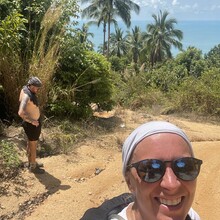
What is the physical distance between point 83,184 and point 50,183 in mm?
485

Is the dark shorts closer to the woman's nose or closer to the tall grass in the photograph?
the tall grass

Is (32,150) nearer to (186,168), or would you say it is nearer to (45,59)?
(45,59)

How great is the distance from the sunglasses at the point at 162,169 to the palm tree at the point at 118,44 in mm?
43972

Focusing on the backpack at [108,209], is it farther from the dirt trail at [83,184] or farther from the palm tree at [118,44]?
the palm tree at [118,44]

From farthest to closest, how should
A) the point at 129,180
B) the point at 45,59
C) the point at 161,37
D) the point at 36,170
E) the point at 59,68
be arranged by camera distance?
1. the point at 161,37
2. the point at 59,68
3. the point at 45,59
4. the point at 36,170
5. the point at 129,180

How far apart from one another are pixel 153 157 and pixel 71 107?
6.76 meters

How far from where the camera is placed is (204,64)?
1495 inches

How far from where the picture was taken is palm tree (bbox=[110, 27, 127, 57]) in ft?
149

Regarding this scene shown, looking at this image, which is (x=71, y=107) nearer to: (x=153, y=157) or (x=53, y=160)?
(x=53, y=160)

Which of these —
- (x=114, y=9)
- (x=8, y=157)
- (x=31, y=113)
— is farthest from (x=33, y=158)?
(x=114, y=9)

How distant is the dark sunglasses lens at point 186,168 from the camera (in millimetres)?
1324

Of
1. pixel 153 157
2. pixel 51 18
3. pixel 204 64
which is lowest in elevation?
pixel 204 64

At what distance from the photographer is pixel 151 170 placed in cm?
132

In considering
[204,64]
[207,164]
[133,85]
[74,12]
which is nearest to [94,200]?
[207,164]
